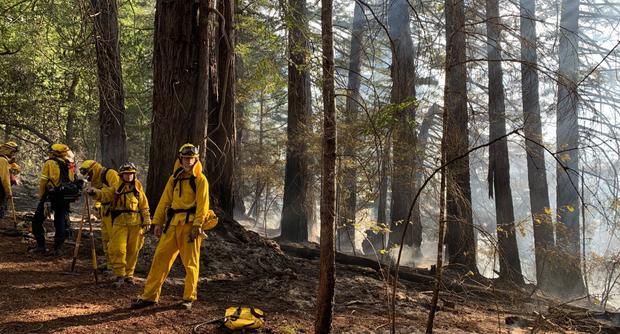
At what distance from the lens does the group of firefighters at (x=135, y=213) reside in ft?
18.7

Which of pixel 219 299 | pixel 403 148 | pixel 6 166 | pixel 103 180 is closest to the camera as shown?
pixel 219 299

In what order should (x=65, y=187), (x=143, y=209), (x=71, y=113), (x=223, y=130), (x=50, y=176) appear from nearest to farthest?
(x=143, y=209) < (x=50, y=176) < (x=65, y=187) < (x=223, y=130) < (x=71, y=113)

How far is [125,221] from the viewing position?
22.0 feet

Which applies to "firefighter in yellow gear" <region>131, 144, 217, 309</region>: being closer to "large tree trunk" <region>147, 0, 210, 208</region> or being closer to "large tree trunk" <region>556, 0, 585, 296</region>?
"large tree trunk" <region>147, 0, 210, 208</region>

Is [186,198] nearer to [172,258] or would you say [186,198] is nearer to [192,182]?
[192,182]

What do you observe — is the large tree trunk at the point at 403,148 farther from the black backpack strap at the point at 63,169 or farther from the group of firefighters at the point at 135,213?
the black backpack strap at the point at 63,169

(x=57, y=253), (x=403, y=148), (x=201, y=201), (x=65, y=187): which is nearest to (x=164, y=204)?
(x=201, y=201)

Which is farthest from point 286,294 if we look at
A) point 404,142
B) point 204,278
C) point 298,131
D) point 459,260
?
point 298,131

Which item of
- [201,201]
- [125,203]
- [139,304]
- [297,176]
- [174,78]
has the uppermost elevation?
[174,78]

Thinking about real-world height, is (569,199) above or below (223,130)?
below

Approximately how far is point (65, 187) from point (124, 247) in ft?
6.70

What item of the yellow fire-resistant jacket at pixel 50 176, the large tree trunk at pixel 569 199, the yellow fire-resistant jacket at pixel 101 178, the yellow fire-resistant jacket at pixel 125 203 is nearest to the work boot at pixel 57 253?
the yellow fire-resistant jacket at pixel 50 176

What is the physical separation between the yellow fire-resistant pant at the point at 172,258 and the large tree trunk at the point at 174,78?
2.73 m

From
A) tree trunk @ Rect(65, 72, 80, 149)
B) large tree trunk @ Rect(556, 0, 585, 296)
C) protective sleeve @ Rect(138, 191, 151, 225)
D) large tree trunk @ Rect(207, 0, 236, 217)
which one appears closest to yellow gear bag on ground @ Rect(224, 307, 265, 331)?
protective sleeve @ Rect(138, 191, 151, 225)
